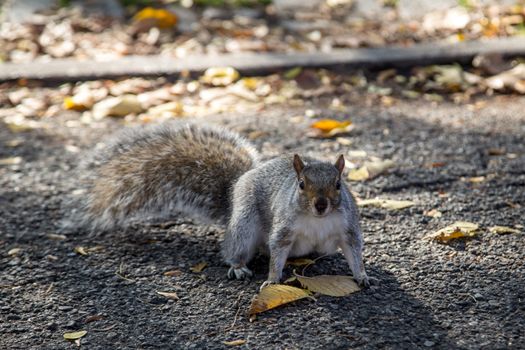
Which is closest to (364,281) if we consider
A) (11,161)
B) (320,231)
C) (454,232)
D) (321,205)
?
(320,231)

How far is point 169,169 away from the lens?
305 centimetres

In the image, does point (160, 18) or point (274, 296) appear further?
point (160, 18)

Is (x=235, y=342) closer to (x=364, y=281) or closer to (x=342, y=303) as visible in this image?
(x=342, y=303)

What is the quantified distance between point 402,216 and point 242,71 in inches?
90.3

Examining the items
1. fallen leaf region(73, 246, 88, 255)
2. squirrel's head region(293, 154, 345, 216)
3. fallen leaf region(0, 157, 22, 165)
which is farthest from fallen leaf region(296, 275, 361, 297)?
fallen leaf region(0, 157, 22, 165)

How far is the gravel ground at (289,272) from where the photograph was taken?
235 centimetres

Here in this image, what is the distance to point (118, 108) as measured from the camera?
4.68m

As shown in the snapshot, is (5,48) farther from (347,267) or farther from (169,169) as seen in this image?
(347,267)

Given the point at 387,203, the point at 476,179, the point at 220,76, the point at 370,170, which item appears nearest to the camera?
the point at 387,203

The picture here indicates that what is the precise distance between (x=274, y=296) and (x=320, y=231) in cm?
26

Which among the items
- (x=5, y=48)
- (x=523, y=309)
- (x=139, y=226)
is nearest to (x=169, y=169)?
(x=139, y=226)

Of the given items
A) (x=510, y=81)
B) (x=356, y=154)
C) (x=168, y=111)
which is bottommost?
(x=168, y=111)

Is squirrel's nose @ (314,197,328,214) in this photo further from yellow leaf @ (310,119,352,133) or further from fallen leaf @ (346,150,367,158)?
yellow leaf @ (310,119,352,133)

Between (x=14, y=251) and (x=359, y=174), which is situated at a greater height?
(x=359, y=174)
